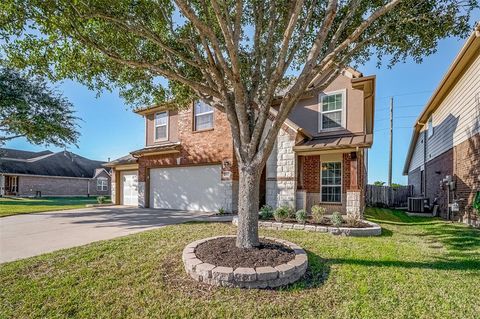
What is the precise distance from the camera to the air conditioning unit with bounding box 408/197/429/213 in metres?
15.1

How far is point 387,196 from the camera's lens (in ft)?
58.6

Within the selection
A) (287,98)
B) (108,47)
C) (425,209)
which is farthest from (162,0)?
(425,209)

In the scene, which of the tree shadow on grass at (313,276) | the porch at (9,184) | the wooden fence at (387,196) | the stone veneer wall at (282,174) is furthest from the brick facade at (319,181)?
the porch at (9,184)

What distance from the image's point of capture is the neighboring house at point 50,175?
101 ft

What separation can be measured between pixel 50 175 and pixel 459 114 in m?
39.1

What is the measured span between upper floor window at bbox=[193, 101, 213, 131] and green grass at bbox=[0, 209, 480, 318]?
7.79 m

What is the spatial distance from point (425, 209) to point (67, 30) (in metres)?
18.1

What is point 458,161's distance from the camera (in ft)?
36.7

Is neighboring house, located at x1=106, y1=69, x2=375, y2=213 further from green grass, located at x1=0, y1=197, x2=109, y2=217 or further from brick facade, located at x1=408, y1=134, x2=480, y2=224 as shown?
green grass, located at x1=0, y1=197, x2=109, y2=217

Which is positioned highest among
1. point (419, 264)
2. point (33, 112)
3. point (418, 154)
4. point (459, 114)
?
point (33, 112)

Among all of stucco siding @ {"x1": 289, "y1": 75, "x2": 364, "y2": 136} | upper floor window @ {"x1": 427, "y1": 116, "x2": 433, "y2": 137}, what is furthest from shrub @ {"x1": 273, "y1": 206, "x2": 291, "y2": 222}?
upper floor window @ {"x1": 427, "y1": 116, "x2": 433, "y2": 137}

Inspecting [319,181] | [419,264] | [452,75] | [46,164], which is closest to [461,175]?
[452,75]

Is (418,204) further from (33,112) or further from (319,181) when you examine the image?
(33,112)

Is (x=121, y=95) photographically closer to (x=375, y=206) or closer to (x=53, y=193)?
(x=375, y=206)
